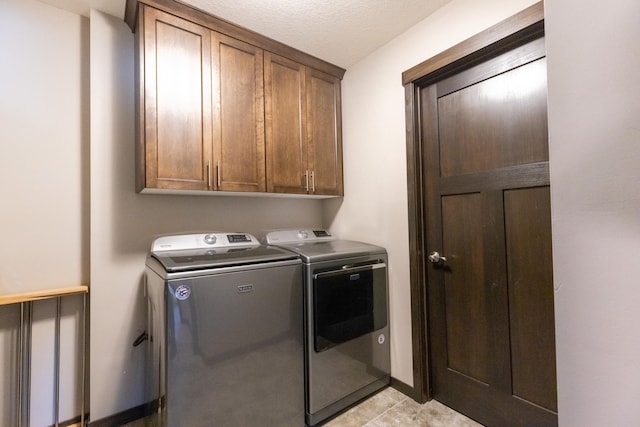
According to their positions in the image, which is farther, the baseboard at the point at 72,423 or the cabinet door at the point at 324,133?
the cabinet door at the point at 324,133

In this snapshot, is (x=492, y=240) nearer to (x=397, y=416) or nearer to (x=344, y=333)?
(x=344, y=333)

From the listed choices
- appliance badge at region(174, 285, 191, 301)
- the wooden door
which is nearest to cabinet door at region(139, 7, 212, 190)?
appliance badge at region(174, 285, 191, 301)

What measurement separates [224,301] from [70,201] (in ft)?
3.84

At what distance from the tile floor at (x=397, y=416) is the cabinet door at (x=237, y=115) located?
1.42 meters

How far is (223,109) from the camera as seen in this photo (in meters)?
1.75

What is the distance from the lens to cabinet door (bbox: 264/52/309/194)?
6.36 ft

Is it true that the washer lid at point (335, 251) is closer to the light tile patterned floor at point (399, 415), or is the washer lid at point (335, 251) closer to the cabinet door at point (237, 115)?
the cabinet door at point (237, 115)

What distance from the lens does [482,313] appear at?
1600mm

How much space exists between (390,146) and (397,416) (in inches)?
67.7

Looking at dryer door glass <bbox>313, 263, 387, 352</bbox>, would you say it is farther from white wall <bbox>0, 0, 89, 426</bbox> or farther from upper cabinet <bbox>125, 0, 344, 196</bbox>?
white wall <bbox>0, 0, 89, 426</bbox>

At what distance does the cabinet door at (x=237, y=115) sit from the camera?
1.73 metres

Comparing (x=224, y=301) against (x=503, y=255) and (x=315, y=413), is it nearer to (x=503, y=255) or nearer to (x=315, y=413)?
(x=315, y=413)

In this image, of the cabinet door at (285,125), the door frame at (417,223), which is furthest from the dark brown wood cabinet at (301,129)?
the door frame at (417,223)

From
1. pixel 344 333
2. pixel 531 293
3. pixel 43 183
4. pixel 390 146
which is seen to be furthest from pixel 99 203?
pixel 531 293
